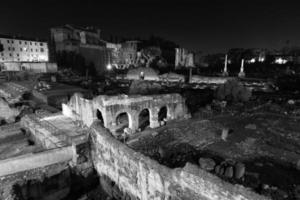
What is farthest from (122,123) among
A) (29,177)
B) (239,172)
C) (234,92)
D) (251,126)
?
(234,92)

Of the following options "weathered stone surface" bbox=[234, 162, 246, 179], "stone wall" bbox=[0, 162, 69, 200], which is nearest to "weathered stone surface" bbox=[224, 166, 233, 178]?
"weathered stone surface" bbox=[234, 162, 246, 179]

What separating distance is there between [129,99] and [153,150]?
4.33 metres

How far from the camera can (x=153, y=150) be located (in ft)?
35.3

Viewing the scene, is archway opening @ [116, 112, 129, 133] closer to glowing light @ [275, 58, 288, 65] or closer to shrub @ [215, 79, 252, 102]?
shrub @ [215, 79, 252, 102]

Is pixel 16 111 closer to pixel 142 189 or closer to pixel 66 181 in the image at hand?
pixel 66 181

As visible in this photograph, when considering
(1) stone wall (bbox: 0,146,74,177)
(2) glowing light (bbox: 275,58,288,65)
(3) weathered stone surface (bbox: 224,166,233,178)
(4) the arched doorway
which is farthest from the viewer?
(2) glowing light (bbox: 275,58,288,65)

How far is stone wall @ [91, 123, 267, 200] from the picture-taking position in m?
4.77

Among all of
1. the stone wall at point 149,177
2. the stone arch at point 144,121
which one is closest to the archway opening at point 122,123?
the stone arch at point 144,121

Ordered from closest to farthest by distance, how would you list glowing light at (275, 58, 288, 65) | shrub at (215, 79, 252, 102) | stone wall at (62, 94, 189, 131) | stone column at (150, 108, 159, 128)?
stone wall at (62, 94, 189, 131) < stone column at (150, 108, 159, 128) < shrub at (215, 79, 252, 102) < glowing light at (275, 58, 288, 65)

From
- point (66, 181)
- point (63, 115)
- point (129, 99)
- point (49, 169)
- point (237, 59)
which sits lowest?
point (66, 181)

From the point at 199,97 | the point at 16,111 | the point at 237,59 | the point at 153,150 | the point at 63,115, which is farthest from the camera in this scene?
the point at 237,59

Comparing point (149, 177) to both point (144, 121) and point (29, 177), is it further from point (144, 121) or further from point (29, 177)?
point (144, 121)

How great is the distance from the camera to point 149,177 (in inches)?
254

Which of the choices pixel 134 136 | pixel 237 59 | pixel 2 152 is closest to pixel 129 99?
pixel 134 136
